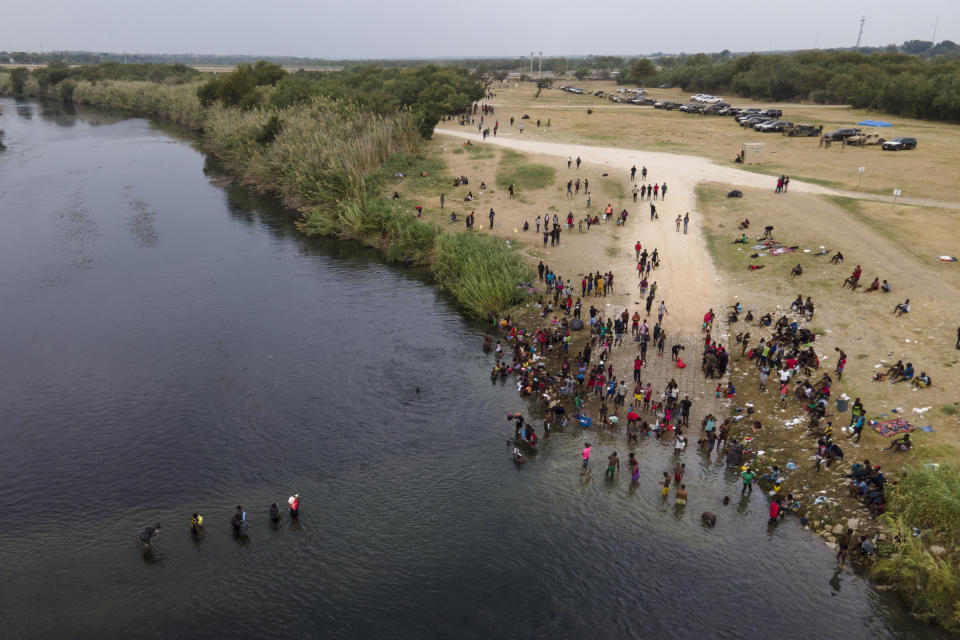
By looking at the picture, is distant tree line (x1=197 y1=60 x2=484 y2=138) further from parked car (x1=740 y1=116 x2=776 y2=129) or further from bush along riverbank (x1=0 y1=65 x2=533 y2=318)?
parked car (x1=740 y1=116 x2=776 y2=129)

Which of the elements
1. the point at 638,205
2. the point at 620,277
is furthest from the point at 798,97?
the point at 620,277

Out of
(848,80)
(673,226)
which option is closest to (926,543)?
(673,226)

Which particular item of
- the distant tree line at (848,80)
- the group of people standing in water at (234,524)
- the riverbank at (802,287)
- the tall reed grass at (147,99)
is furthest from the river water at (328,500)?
the distant tree line at (848,80)

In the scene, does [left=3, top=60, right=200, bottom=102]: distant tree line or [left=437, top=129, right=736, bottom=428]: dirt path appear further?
[left=3, top=60, right=200, bottom=102]: distant tree line

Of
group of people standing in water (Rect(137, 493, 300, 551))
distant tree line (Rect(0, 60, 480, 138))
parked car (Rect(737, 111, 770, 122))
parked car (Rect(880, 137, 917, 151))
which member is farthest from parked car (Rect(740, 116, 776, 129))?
group of people standing in water (Rect(137, 493, 300, 551))

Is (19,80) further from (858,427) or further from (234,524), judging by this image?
(858,427)
